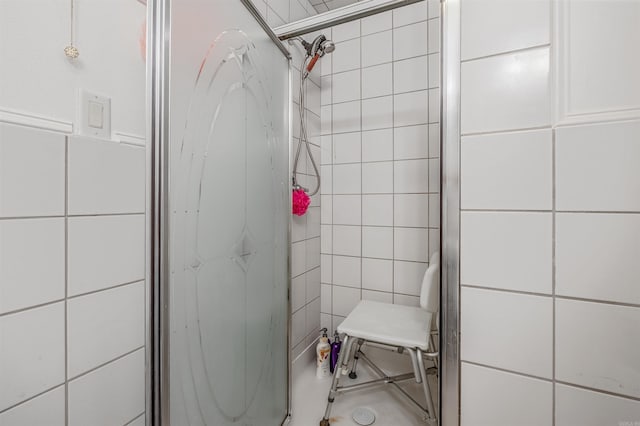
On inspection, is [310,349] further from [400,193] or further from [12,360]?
[12,360]

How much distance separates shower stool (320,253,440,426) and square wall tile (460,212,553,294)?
46cm

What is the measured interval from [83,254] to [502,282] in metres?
0.95

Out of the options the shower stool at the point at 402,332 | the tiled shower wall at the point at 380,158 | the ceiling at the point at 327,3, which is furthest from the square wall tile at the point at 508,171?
the ceiling at the point at 327,3

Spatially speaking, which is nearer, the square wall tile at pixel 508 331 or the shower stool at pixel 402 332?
the square wall tile at pixel 508 331

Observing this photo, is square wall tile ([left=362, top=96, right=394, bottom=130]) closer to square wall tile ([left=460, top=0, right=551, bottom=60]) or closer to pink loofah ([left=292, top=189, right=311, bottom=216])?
pink loofah ([left=292, top=189, right=311, bottom=216])

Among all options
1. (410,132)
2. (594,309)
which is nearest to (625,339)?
(594,309)

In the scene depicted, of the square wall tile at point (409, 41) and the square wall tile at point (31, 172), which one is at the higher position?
the square wall tile at point (409, 41)

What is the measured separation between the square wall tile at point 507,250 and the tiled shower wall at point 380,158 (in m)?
0.95

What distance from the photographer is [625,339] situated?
55 cm

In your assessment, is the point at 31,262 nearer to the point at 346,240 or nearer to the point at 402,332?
the point at 402,332

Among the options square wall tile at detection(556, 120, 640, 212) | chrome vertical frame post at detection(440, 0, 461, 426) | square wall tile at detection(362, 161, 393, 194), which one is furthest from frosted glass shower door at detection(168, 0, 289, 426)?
square wall tile at detection(556, 120, 640, 212)

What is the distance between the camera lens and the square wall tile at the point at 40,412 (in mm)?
522

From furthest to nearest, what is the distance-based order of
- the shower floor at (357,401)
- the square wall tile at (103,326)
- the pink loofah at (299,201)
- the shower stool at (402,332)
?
the pink loofah at (299,201)
the shower floor at (357,401)
the shower stool at (402,332)
the square wall tile at (103,326)

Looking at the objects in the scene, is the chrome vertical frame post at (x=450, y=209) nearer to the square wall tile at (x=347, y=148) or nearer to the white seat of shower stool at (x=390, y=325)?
the white seat of shower stool at (x=390, y=325)
